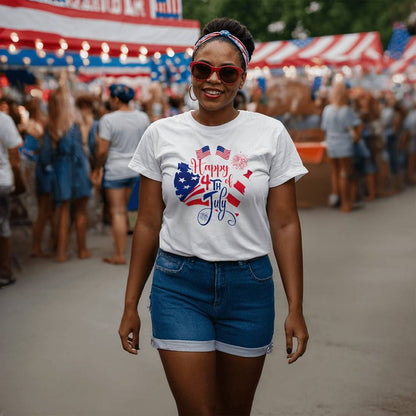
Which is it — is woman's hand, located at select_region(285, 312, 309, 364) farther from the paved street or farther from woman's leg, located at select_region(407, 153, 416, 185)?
woman's leg, located at select_region(407, 153, 416, 185)

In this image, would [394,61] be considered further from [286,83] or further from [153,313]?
[153,313]

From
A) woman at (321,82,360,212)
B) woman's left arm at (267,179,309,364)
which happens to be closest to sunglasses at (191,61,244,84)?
woman's left arm at (267,179,309,364)

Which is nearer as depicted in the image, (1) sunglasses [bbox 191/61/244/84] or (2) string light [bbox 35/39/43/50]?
(1) sunglasses [bbox 191/61/244/84]

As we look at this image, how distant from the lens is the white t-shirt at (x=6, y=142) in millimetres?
6281

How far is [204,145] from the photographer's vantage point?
7.88ft

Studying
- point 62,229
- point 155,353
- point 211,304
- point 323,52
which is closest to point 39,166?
point 62,229

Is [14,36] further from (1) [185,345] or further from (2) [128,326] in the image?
(1) [185,345]

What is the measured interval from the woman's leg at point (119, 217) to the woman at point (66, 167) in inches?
23.2

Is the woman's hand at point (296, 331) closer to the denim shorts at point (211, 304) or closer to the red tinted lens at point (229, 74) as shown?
the denim shorts at point (211, 304)

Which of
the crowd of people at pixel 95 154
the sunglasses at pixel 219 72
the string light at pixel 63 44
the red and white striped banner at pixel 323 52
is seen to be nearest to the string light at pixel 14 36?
the string light at pixel 63 44

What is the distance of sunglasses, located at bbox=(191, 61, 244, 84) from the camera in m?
2.42

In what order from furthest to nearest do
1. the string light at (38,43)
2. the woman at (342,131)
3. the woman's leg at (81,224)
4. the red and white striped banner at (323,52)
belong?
the red and white striped banner at (323,52)
the woman at (342,131)
the string light at (38,43)
the woman's leg at (81,224)

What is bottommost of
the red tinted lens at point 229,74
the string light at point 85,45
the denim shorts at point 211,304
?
the denim shorts at point 211,304

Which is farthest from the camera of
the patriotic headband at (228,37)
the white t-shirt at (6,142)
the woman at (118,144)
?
the woman at (118,144)
